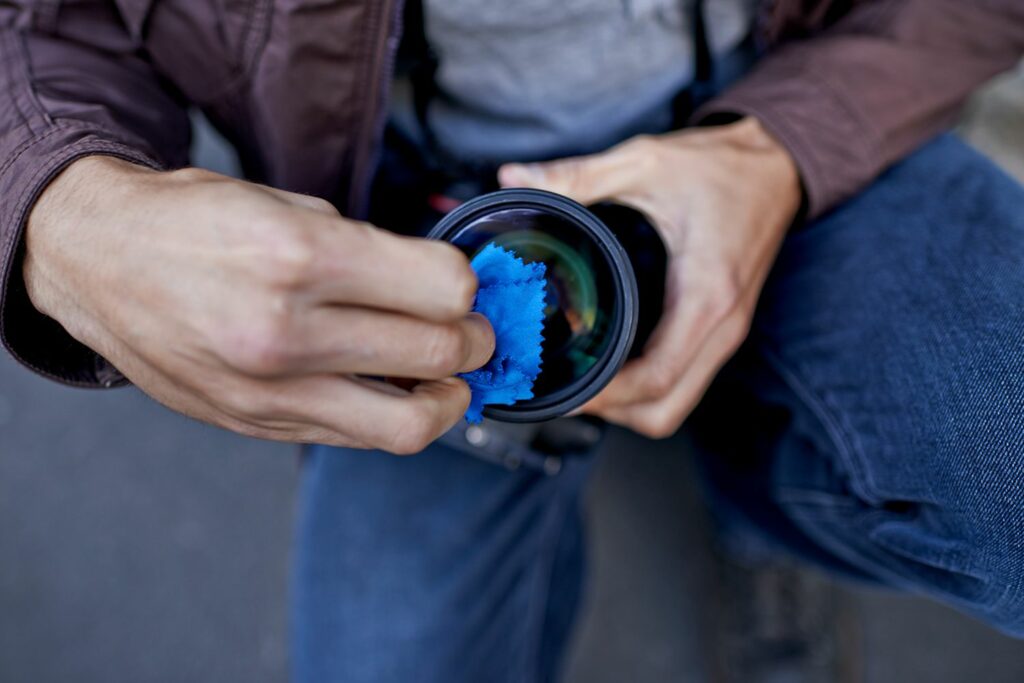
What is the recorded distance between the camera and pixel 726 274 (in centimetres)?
59

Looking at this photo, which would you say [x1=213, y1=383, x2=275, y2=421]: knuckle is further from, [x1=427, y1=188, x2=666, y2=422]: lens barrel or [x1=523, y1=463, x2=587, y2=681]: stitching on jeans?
[x1=523, y1=463, x2=587, y2=681]: stitching on jeans

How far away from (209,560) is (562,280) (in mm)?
775

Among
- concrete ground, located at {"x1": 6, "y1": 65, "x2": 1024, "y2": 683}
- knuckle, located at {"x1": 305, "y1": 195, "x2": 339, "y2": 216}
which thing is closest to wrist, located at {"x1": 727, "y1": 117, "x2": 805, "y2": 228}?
knuckle, located at {"x1": 305, "y1": 195, "x2": 339, "y2": 216}

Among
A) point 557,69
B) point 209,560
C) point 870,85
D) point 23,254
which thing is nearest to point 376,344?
point 23,254

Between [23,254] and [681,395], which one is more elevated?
[23,254]

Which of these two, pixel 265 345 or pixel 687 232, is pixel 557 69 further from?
pixel 265 345

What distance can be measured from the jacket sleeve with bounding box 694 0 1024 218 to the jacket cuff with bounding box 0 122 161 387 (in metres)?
0.47

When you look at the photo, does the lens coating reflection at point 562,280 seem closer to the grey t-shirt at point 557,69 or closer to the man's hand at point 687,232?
the man's hand at point 687,232

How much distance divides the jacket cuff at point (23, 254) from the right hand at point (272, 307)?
0.05m

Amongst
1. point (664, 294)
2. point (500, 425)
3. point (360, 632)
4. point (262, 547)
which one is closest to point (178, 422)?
point (262, 547)

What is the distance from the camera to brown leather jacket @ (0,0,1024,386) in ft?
1.71

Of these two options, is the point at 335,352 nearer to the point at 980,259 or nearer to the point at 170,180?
the point at 170,180

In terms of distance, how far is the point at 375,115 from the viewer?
0.61 m

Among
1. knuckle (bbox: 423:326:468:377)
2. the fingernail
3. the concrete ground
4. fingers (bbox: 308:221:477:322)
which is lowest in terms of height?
the concrete ground
